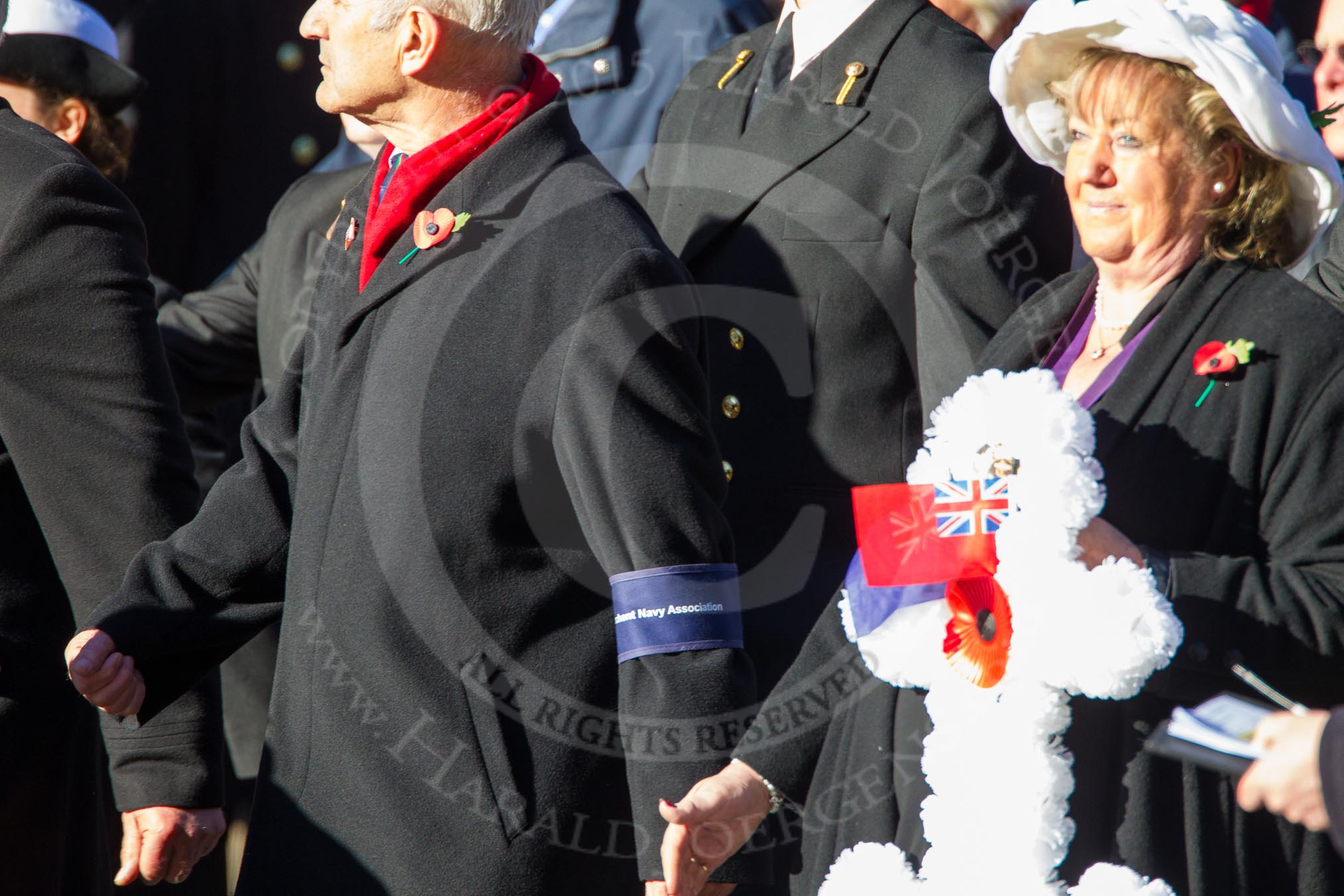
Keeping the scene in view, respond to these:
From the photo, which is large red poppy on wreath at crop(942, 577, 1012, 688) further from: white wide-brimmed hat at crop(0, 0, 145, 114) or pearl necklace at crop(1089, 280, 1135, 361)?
white wide-brimmed hat at crop(0, 0, 145, 114)

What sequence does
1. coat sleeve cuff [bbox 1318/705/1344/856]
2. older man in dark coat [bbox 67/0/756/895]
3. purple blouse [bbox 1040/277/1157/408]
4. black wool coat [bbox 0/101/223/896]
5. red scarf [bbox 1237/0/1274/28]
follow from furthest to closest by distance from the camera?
1. red scarf [bbox 1237/0/1274/28]
2. black wool coat [bbox 0/101/223/896]
3. purple blouse [bbox 1040/277/1157/408]
4. older man in dark coat [bbox 67/0/756/895]
5. coat sleeve cuff [bbox 1318/705/1344/856]

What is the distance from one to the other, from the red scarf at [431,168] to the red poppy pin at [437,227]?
0.02m

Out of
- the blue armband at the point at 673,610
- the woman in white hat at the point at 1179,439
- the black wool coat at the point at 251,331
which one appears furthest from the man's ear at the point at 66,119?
the woman in white hat at the point at 1179,439

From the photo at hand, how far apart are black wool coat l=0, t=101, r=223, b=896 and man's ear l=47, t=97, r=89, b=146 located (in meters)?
0.99

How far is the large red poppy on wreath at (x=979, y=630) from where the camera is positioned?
230cm

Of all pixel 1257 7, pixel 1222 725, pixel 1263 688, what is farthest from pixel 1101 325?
pixel 1257 7

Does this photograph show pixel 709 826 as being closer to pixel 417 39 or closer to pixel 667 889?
pixel 667 889

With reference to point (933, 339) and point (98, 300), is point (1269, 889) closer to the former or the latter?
point (933, 339)

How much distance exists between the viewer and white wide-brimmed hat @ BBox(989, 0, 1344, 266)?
93.1 inches

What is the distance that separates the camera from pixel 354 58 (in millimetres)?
2869

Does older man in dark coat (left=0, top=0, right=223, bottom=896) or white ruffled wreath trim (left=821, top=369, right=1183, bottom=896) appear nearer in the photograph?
white ruffled wreath trim (left=821, top=369, right=1183, bottom=896)

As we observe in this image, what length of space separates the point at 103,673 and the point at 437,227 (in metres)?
0.88

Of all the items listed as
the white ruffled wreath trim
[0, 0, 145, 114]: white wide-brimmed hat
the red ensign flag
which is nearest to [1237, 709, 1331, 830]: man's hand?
the white ruffled wreath trim

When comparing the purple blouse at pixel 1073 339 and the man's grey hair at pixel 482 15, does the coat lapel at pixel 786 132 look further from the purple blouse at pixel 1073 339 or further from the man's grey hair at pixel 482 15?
the purple blouse at pixel 1073 339
